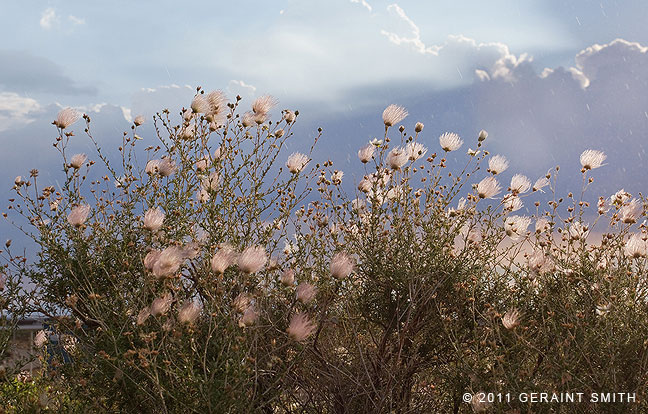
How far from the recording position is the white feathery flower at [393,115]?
168 inches

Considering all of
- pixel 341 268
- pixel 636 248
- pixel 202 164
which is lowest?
pixel 341 268

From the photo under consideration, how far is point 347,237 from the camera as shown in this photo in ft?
14.7

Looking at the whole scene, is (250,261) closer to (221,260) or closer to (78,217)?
(221,260)

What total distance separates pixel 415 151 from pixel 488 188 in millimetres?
566

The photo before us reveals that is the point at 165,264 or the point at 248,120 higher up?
the point at 248,120

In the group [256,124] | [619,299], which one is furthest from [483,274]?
[256,124]

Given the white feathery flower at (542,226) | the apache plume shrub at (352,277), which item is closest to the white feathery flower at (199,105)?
the apache plume shrub at (352,277)

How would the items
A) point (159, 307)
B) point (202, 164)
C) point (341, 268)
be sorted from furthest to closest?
1. point (202, 164)
2. point (341, 268)
3. point (159, 307)

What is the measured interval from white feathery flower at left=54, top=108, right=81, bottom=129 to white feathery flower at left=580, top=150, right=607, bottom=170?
3505 millimetres

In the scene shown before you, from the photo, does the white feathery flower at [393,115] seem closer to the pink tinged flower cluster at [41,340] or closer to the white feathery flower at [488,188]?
the white feathery flower at [488,188]

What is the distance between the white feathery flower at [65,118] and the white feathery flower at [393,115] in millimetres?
2120

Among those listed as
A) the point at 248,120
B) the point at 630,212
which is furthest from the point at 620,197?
the point at 248,120

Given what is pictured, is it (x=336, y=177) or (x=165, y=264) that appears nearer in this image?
(x=165, y=264)

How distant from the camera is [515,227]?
452cm
